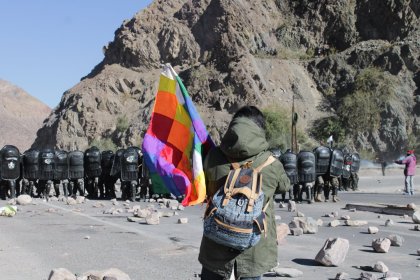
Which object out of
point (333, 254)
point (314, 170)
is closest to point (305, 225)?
point (333, 254)

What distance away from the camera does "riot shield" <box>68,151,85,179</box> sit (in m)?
23.3

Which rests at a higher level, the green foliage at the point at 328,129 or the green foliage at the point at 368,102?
the green foliage at the point at 368,102

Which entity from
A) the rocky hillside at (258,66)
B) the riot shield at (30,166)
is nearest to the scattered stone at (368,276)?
the riot shield at (30,166)

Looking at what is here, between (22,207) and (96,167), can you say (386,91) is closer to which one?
(96,167)

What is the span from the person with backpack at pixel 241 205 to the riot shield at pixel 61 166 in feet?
62.8

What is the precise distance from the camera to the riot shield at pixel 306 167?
65.0ft

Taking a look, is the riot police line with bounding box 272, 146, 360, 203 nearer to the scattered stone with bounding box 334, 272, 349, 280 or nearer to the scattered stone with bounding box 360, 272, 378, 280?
the scattered stone with bounding box 334, 272, 349, 280

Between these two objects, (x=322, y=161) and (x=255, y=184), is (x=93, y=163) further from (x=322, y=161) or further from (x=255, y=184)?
(x=255, y=184)

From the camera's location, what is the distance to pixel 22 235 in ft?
40.8

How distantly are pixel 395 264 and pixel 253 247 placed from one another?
5266 mm

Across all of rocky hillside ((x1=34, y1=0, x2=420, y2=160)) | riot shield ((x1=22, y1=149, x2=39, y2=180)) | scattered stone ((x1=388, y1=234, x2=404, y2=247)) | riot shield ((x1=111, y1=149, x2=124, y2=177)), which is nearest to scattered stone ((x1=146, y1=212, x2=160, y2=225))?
scattered stone ((x1=388, y1=234, x2=404, y2=247))

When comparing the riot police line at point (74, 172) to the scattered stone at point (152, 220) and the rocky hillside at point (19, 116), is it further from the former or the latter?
the rocky hillside at point (19, 116)

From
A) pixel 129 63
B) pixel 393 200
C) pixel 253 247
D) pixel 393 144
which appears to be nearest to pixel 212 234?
pixel 253 247

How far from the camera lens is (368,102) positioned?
67000 mm
